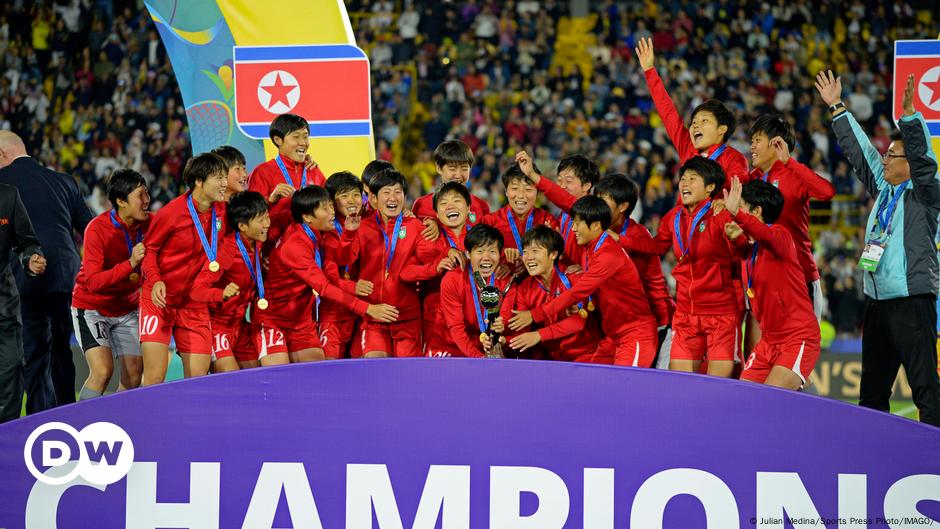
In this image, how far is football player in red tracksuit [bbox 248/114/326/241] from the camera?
657 centimetres

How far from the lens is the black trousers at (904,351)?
5.55 metres

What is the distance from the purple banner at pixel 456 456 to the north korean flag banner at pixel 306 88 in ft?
11.4

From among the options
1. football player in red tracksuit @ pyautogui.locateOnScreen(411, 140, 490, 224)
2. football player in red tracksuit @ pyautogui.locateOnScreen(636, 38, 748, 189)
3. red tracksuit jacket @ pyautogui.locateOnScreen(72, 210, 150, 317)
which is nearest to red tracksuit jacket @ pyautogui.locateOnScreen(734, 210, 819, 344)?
football player in red tracksuit @ pyautogui.locateOnScreen(636, 38, 748, 189)

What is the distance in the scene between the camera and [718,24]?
→ 19344 millimetres

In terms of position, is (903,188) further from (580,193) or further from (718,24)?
(718,24)

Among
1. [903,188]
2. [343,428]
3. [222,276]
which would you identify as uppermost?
[903,188]

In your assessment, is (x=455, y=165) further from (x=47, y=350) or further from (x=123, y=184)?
(x=47, y=350)

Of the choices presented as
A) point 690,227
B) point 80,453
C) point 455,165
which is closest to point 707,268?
point 690,227

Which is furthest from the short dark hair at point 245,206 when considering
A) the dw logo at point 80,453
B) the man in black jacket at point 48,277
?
the dw logo at point 80,453

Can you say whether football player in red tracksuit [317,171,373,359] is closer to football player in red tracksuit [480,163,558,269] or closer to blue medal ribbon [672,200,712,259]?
football player in red tracksuit [480,163,558,269]

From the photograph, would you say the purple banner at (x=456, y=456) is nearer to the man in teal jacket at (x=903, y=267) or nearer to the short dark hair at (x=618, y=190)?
the man in teal jacket at (x=903, y=267)

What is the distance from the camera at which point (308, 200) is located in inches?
243

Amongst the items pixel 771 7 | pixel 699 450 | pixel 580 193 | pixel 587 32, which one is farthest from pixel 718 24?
pixel 699 450

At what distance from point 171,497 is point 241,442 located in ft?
1.20
